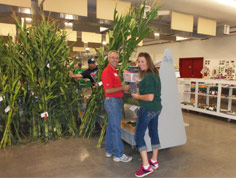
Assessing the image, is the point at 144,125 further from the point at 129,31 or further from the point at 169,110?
the point at 129,31

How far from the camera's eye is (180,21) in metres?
5.78

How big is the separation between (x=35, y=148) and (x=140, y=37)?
2.52 meters

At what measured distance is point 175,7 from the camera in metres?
5.52

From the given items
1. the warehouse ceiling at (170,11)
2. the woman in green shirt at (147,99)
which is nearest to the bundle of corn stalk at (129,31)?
the woman in green shirt at (147,99)

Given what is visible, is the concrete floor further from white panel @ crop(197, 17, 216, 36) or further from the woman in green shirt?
white panel @ crop(197, 17, 216, 36)

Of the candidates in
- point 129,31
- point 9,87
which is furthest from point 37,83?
point 129,31

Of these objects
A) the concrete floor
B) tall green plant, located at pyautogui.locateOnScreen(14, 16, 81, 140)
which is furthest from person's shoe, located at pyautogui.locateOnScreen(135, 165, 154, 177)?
tall green plant, located at pyautogui.locateOnScreen(14, 16, 81, 140)

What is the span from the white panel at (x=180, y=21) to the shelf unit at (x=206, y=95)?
1.67 m

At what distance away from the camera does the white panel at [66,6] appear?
4.04m

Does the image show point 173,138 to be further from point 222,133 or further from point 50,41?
point 50,41

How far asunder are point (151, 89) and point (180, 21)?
446 cm

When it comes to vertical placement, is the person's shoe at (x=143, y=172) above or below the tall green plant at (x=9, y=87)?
below

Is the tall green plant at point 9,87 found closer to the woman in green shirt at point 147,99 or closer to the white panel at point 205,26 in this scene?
the woman in green shirt at point 147,99

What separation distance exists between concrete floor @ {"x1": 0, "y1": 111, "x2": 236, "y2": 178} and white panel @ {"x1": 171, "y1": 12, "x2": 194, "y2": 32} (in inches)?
135
